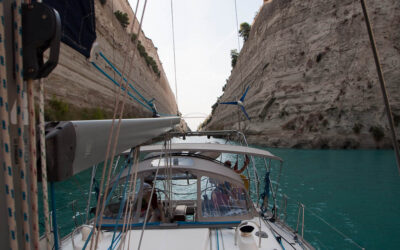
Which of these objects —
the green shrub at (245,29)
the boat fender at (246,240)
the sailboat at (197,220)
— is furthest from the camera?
the green shrub at (245,29)

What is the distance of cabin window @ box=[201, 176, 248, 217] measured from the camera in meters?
3.89

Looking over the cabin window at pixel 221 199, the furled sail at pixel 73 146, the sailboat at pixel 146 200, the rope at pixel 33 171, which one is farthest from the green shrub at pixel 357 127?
the rope at pixel 33 171

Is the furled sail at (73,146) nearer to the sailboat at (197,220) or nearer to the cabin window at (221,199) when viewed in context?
the sailboat at (197,220)

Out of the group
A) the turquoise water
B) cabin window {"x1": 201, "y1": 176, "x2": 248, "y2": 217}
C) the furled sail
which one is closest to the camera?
the furled sail

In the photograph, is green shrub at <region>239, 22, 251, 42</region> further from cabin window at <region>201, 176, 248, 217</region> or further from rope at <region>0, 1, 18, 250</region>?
rope at <region>0, 1, 18, 250</region>

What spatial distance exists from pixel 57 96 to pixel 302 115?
69.6 feet

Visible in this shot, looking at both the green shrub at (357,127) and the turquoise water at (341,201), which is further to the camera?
the green shrub at (357,127)

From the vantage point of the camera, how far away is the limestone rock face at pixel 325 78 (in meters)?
21.2

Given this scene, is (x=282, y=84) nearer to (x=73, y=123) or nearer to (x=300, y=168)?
(x=300, y=168)

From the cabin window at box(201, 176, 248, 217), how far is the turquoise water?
1.23 meters

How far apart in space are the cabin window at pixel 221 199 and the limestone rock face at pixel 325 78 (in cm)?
1490

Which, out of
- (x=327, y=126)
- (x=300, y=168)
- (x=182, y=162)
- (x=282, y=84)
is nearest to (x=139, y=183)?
(x=182, y=162)

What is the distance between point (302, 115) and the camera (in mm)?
24766

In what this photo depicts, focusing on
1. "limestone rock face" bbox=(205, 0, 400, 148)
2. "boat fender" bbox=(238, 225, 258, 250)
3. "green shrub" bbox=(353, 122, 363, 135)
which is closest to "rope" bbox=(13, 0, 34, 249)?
"boat fender" bbox=(238, 225, 258, 250)
